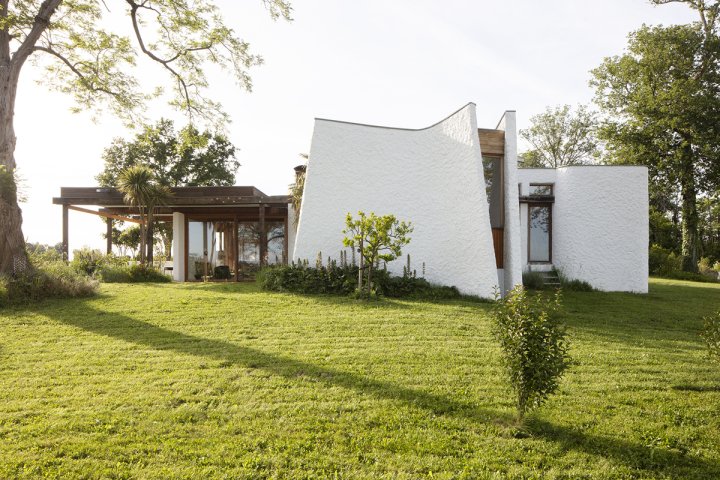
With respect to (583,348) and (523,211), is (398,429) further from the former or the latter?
(523,211)

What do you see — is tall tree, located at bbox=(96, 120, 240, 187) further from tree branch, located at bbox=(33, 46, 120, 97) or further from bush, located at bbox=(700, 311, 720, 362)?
bush, located at bbox=(700, 311, 720, 362)

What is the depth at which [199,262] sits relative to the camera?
18.0 meters

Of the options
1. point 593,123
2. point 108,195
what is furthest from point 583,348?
point 593,123

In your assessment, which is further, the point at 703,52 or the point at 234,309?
the point at 703,52

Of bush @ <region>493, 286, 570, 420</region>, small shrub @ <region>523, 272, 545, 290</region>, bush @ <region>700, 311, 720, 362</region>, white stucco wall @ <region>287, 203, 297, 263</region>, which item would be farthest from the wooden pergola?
bush @ <region>700, 311, 720, 362</region>

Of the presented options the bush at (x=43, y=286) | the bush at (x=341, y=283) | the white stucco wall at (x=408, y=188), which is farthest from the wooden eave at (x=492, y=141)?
the bush at (x=43, y=286)

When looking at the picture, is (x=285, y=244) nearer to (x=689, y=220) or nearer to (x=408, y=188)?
(x=408, y=188)

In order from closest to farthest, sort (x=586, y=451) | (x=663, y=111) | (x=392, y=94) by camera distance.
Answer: (x=586, y=451) < (x=392, y=94) < (x=663, y=111)

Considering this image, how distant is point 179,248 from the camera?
1741cm

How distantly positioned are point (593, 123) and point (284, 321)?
108 ft

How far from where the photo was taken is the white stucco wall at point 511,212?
37.2 feet

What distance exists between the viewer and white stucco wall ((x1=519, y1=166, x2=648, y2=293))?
1466 centimetres

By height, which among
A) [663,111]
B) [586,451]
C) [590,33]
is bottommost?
[586,451]

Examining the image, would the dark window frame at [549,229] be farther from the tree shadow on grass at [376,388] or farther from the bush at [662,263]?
the tree shadow on grass at [376,388]
